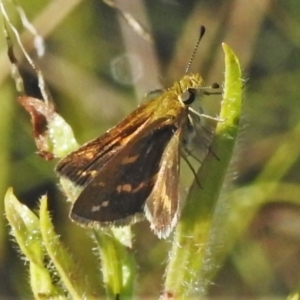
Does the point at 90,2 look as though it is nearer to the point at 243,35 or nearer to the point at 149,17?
the point at 149,17

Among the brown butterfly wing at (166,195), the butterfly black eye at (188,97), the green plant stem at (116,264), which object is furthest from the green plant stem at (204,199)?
the butterfly black eye at (188,97)

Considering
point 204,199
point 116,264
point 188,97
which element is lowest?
point 116,264

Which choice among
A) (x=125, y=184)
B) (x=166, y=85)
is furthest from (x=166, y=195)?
(x=166, y=85)

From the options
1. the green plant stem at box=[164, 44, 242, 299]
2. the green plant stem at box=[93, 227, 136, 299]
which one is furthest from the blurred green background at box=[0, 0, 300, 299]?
the green plant stem at box=[164, 44, 242, 299]

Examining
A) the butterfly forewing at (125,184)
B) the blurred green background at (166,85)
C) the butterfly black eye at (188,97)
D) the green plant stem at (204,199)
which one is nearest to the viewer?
the green plant stem at (204,199)

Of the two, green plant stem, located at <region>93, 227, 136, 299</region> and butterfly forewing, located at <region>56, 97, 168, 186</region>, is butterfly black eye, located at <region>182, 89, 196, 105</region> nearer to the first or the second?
butterfly forewing, located at <region>56, 97, 168, 186</region>

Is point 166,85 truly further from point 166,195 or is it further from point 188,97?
point 166,195

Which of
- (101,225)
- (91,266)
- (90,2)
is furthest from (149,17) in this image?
(101,225)

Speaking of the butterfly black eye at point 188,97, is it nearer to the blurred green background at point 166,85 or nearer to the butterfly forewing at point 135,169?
the butterfly forewing at point 135,169

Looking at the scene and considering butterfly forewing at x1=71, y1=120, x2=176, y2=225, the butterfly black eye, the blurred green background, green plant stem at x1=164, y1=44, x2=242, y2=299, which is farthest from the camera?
the blurred green background
